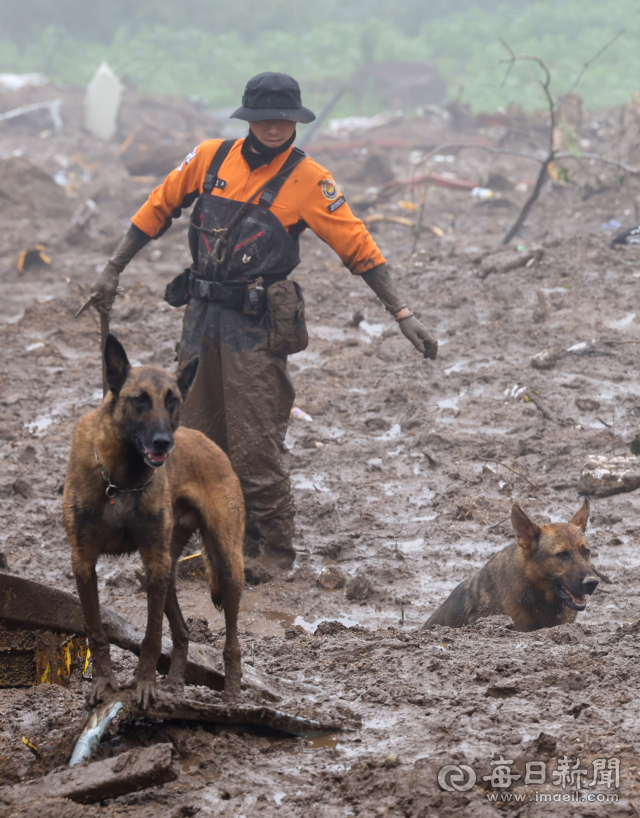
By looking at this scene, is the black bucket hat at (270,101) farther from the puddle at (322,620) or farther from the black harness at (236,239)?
the puddle at (322,620)

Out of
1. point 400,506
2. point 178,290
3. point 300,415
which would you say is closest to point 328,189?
point 178,290

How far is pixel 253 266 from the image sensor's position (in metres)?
4.84

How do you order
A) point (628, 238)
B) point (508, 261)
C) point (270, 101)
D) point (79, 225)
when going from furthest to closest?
1. point (79, 225)
2. point (628, 238)
3. point (508, 261)
4. point (270, 101)

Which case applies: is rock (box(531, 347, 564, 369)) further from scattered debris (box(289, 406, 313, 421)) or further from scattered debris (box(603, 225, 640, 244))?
scattered debris (box(603, 225, 640, 244))

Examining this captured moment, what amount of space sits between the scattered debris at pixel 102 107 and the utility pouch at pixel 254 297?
71.1ft

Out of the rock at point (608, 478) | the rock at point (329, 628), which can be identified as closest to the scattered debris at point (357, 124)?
the rock at point (608, 478)

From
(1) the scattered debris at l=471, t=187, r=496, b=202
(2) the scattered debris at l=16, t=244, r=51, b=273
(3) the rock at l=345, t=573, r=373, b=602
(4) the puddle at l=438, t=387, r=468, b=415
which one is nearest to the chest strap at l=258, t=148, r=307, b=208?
(3) the rock at l=345, t=573, r=373, b=602

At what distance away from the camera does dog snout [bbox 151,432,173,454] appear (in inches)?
108

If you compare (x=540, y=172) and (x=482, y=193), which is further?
(x=482, y=193)

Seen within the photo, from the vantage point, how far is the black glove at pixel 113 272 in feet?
14.5

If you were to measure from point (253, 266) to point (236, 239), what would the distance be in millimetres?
171

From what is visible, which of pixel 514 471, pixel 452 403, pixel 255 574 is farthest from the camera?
pixel 452 403

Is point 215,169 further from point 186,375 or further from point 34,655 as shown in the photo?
point 34,655

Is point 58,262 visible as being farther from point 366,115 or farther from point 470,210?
point 366,115
